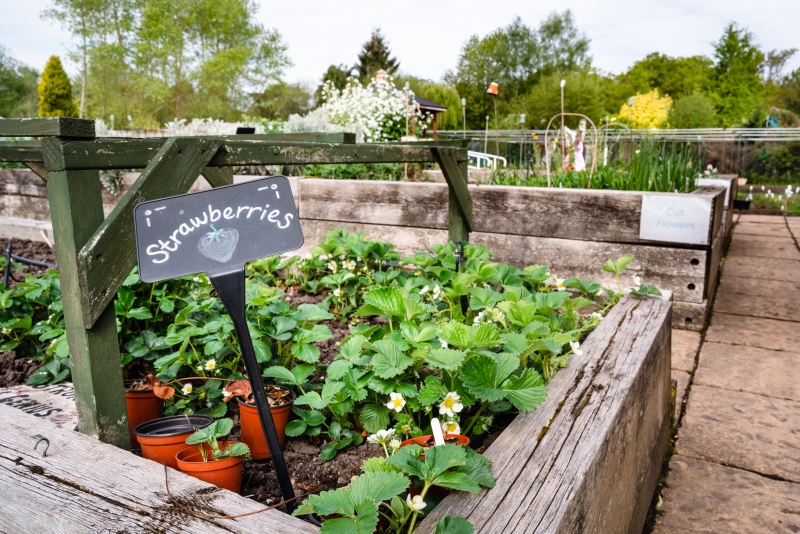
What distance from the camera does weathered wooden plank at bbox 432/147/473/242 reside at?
7.46 ft

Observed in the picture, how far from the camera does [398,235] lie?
13.2 ft

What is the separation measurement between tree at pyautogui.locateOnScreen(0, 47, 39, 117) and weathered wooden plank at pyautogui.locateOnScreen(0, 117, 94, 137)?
3670cm

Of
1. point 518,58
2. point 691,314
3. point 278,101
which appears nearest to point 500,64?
point 518,58

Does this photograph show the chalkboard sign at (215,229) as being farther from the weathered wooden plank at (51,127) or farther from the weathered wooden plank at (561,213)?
the weathered wooden plank at (561,213)

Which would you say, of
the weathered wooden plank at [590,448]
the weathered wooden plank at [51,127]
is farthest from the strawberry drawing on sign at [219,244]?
the weathered wooden plank at [590,448]

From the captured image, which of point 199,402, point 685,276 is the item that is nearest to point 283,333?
point 199,402

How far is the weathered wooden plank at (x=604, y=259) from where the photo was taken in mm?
3225

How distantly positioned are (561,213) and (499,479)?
2786 millimetres

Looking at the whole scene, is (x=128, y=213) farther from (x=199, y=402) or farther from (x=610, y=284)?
(x=610, y=284)

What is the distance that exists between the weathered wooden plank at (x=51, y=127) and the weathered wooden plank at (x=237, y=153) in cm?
2

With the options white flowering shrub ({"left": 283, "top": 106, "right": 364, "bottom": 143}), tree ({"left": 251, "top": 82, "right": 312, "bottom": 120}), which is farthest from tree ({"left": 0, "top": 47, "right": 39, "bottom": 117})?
white flowering shrub ({"left": 283, "top": 106, "right": 364, "bottom": 143})

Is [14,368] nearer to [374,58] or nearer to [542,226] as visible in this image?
[542,226]

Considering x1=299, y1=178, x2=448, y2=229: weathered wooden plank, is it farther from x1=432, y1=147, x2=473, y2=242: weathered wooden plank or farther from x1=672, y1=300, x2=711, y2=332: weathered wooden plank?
x1=672, y1=300, x2=711, y2=332: weathered wooden plank

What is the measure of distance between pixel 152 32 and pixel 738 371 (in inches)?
1177
